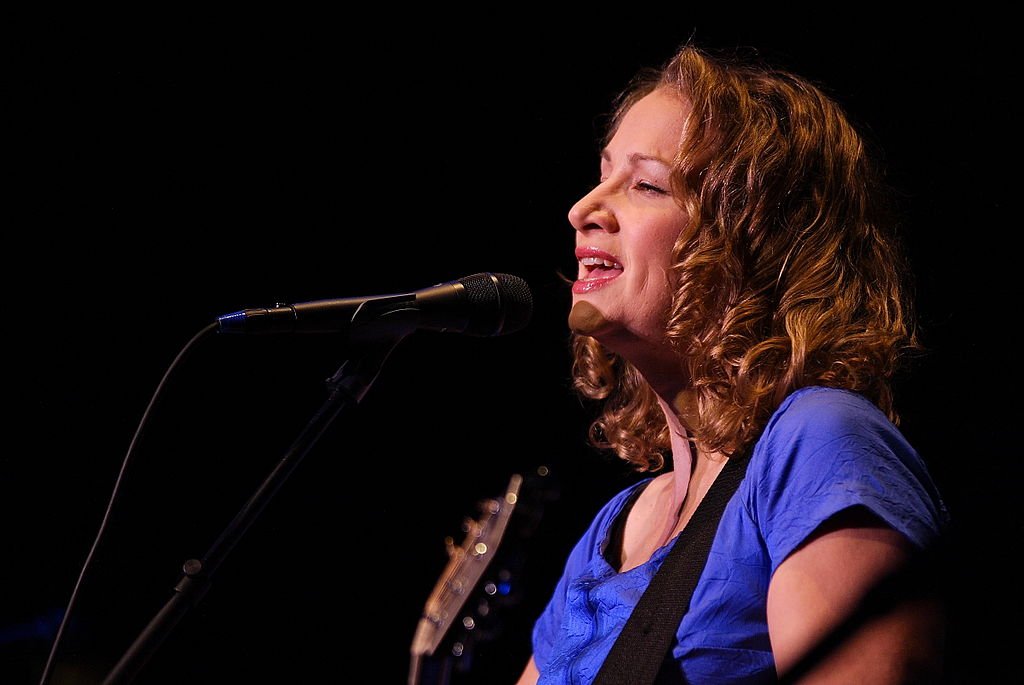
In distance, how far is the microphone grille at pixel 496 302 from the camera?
134cm

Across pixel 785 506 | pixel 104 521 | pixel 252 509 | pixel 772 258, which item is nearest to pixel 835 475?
pixel 785 506

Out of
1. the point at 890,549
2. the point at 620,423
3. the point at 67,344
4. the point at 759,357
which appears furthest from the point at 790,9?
the point at 67,344

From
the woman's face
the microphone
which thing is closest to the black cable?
the microphone

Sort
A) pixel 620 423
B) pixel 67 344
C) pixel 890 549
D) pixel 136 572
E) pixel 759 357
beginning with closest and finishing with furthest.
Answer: pixel 890 549
pixel 759 357
pixel 620 423
pixel 67 344
pixel 136 572

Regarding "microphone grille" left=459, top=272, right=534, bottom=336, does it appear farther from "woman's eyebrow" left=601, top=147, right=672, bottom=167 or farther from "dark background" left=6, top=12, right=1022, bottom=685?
"dark background" left=6, top=12, right=1022, bottom=685

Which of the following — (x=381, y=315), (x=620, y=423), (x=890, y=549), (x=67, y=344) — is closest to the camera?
(x=890, y=549)

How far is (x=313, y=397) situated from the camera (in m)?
2.92

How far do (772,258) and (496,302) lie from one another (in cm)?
53

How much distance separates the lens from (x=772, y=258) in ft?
5.07

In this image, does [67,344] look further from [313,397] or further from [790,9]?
[790,9]

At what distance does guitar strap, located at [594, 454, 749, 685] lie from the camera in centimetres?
129

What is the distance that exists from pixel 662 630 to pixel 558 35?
7.01ft

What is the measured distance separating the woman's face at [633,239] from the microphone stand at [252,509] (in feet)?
1.45

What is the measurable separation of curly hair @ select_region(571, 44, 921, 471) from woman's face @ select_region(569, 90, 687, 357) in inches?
1.1
